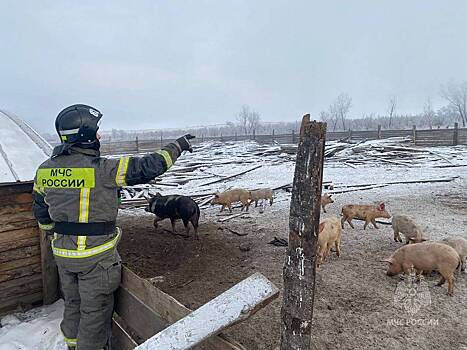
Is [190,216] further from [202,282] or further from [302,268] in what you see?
[302,268]

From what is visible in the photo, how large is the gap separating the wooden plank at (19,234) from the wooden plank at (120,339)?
2080 mm

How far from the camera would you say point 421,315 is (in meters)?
4.05

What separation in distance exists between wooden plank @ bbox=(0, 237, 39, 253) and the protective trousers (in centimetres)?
188

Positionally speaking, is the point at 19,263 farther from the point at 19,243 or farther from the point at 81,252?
the point at 81,252

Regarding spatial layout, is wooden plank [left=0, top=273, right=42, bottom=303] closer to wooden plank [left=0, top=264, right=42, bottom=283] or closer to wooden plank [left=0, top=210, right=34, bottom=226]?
wooden plank [left=0, top=264, right=42, bottom=283]

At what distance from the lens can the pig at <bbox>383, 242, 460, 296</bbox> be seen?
4.53 metres

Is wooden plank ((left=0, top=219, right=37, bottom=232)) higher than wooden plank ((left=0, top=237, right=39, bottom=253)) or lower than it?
higher

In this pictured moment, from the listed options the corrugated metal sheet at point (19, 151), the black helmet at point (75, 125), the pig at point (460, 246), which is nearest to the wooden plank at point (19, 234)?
the corrugated metal sheet at point (19, 151)

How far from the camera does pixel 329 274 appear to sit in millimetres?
5285

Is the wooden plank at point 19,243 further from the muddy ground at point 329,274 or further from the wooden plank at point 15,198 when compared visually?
the muddy ground at point 329,274

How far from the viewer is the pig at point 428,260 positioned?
14.9 feet

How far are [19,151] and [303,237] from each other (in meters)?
4.59

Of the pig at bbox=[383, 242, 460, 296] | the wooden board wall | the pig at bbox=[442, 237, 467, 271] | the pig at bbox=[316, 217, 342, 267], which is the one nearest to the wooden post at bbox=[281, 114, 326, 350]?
the pig at bbox=[383, 242, 460, 296]

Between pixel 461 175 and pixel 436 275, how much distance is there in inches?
422
